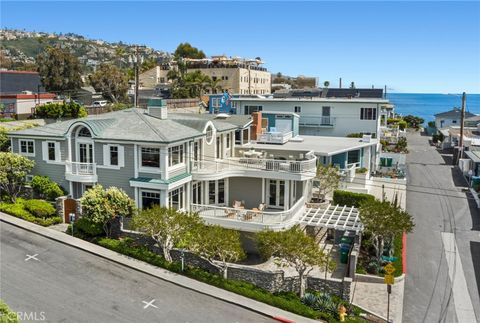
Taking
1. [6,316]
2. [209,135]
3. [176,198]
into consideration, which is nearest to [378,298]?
[176,198]

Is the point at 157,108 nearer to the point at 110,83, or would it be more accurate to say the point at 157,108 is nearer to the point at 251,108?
the point at 251,108

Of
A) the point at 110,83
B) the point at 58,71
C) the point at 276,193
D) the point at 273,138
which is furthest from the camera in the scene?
the point at 58,71

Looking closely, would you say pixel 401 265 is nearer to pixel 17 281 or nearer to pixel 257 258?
pixel 257 258

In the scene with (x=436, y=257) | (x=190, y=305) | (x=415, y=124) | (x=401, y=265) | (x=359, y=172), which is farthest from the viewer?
(x=415, y=124)

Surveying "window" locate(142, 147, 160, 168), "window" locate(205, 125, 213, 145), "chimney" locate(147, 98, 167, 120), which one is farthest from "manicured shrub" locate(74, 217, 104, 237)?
"window" locate(205, 125, 213, 145)

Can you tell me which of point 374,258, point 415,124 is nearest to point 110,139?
point 374,258
